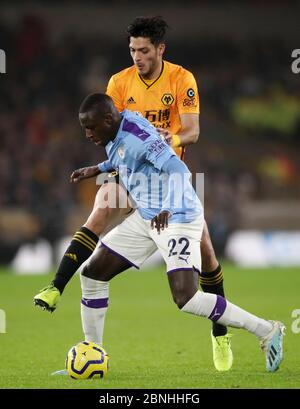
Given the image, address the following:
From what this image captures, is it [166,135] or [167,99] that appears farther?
[167,99]

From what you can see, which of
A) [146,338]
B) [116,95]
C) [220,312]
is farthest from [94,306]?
[146,338]

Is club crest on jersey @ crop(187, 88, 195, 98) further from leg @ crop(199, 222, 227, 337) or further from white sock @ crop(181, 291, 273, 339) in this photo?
white sock @ crop(181, 291, 273, 339)

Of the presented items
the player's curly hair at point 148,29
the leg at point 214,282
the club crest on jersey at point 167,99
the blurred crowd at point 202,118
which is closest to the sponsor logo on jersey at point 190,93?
the club crest on jersey at point 167,99

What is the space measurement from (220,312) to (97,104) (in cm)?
155

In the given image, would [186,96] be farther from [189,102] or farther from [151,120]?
[151,120]

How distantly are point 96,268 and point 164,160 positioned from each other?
964mm

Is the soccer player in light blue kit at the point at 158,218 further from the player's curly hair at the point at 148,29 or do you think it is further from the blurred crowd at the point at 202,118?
the blurred crowd at the point at 202,118

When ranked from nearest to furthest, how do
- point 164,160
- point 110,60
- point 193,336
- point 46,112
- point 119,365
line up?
point 164,160, point 119,365, point 193,336, point 46,112, point 110,60

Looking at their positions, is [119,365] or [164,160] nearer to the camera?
[164,160]

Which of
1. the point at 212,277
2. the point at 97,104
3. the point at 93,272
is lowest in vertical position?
the point at 212,277

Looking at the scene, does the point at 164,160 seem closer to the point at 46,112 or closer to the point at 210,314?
the point at 210,314

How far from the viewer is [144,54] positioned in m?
6.87

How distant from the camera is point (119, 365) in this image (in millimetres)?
6965

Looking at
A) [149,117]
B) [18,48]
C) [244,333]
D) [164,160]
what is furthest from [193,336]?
[18,48]
